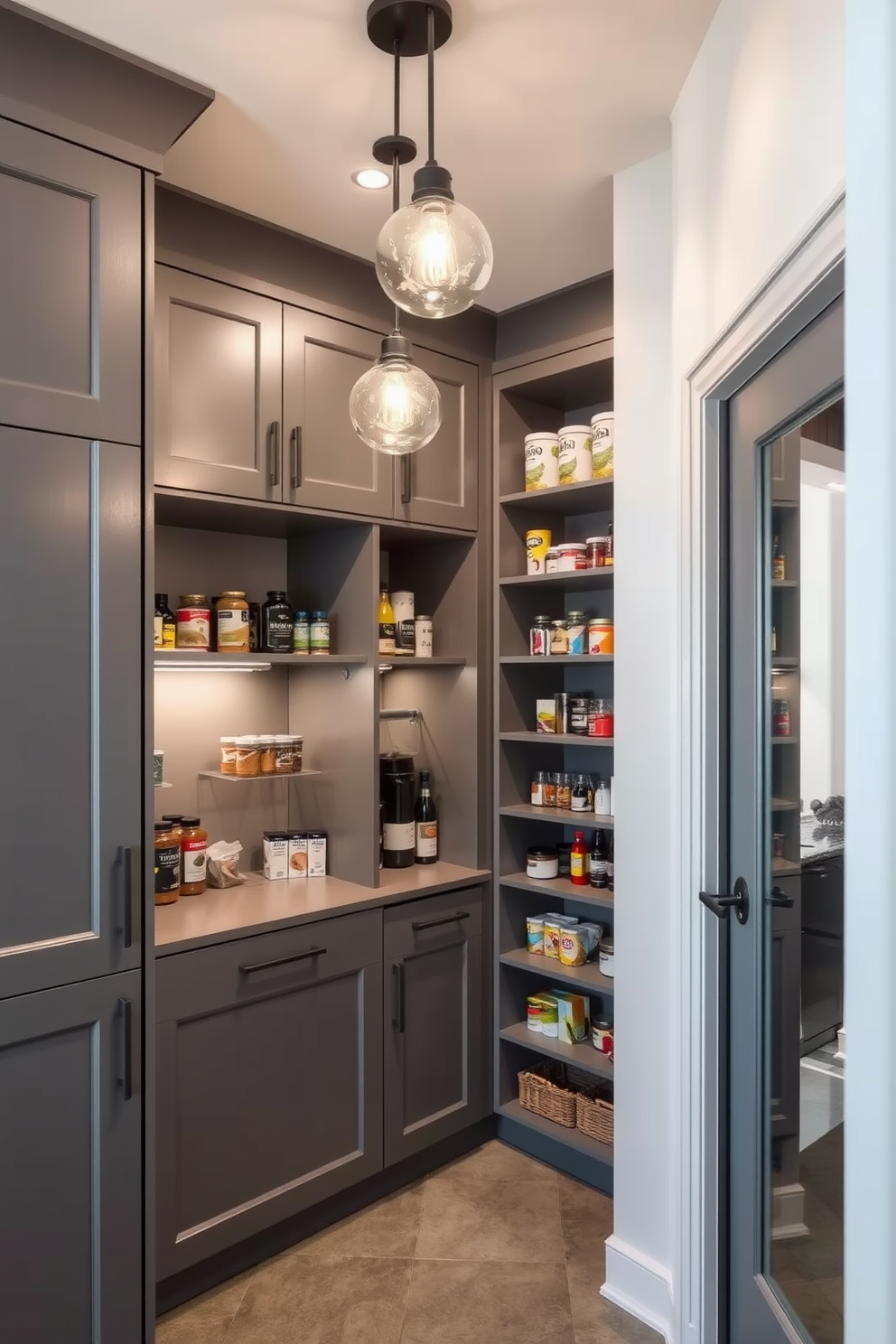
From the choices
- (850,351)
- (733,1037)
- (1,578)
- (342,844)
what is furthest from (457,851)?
(850,351)

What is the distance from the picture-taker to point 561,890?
8.48 ft

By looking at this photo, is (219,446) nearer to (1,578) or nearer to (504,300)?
(1,578)

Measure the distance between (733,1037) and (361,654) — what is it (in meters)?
1.37

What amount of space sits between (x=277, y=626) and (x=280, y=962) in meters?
0.90

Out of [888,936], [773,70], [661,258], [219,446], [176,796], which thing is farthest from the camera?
[176,796]

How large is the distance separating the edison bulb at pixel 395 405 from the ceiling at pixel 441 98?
624 mm

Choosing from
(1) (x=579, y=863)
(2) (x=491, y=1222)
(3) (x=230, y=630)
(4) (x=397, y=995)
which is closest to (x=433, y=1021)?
(4) (x=397, y=995)

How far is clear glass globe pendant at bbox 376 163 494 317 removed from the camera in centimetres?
116

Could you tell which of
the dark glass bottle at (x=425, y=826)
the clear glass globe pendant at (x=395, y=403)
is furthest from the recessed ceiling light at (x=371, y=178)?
the dark glass bottle at (x=425, y=826)

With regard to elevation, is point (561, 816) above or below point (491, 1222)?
above

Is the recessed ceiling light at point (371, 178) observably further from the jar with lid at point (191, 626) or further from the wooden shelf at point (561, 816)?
the wooden shelf at point (561, 816)

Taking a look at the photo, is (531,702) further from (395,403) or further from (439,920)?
(395,403)

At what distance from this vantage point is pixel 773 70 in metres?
1.26

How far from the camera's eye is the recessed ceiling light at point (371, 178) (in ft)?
6.57
